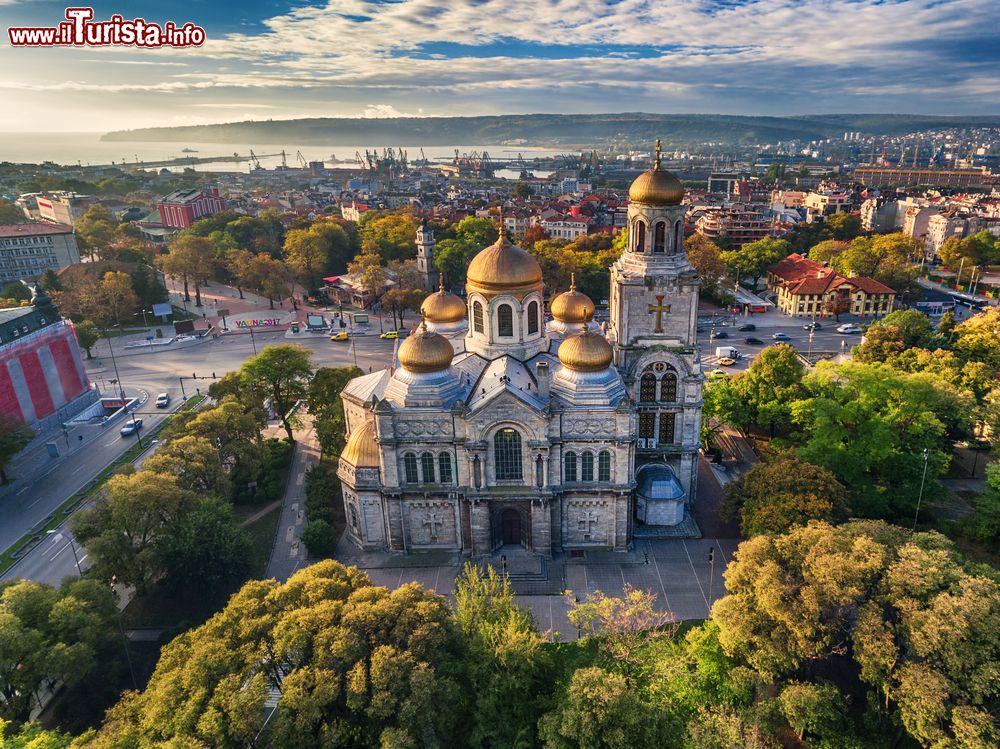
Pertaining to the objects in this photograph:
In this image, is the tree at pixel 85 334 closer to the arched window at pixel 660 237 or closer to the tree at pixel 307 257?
the tree at pixel 307 257

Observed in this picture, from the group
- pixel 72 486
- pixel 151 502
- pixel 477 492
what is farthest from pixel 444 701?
pixel 72 486

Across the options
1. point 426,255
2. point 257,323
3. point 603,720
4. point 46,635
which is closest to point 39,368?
point 257,323

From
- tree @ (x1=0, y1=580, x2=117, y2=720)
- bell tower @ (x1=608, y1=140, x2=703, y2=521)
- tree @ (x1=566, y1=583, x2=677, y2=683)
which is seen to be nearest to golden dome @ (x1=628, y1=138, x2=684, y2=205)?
bell tower @ (x1=608, y1=140, x2=703, y2=521)

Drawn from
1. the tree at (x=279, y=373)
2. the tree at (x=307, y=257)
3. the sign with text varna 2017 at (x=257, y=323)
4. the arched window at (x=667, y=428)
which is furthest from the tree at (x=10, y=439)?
the tree at (x=307, y=257)

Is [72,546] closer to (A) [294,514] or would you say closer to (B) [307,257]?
(A) [294,514]

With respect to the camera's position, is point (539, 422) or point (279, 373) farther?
point (279, 373)

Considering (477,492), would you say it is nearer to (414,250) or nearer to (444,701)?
(444,701)
